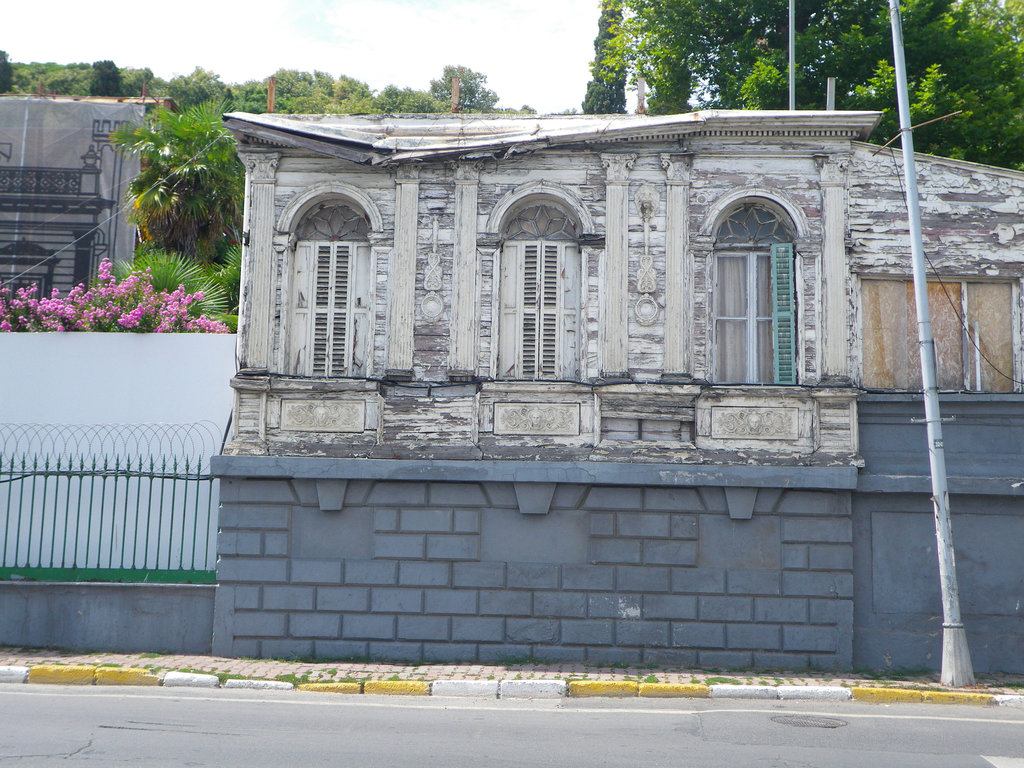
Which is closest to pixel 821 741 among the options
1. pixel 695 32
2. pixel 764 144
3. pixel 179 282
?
pixel 764 144

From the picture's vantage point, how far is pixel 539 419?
10828 mm

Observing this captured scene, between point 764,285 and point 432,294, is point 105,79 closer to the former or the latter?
point 432,294

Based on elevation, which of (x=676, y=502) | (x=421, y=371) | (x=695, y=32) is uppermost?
(x=695, y=32)

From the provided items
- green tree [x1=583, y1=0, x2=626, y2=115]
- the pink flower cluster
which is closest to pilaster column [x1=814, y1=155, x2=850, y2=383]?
the pink flower cluster

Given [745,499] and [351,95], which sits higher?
[351,95]

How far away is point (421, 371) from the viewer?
11.1 metres

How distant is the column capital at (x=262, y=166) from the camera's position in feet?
37.2

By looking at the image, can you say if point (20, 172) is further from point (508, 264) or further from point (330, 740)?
point (330, 740)

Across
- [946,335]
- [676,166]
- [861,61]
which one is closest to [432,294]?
[676,166]

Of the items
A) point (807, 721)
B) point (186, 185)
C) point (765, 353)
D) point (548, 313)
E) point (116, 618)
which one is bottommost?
point (807, 721)

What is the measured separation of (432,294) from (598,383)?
239 cm

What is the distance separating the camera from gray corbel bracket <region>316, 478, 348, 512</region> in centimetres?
1071

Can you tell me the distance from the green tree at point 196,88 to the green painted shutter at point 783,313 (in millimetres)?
34943

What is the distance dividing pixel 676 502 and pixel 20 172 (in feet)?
72.2
